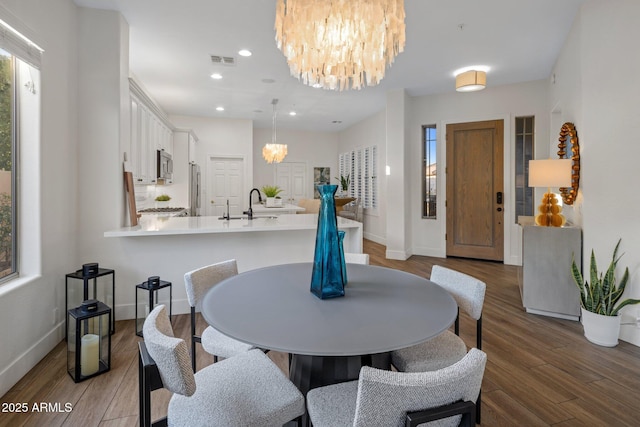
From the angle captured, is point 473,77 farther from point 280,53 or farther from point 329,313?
point 329,313

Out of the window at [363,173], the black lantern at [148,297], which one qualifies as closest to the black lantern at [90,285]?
the black lantern at [148,297]

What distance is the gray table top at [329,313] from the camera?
1134mm

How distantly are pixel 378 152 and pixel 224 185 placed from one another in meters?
3.71

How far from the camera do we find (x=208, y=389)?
1.31m

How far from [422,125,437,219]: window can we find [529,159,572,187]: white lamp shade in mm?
2602

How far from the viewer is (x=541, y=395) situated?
2.07 m

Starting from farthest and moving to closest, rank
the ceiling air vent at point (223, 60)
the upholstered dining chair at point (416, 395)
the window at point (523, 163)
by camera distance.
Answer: the window at point (523, 163), the ceiling air vent at point (223, 60), the upholstered dining chair at point (416, 395)

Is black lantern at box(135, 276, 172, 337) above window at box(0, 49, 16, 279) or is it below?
below

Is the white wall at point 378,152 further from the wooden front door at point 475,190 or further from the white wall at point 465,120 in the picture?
the wooden front door at point 475,190

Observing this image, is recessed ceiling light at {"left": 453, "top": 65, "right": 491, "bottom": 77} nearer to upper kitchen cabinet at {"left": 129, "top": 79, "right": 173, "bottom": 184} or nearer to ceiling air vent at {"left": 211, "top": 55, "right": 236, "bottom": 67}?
ceiling air vent at {"left": 211, "top": 55, "right": 236, "bottom": 67}

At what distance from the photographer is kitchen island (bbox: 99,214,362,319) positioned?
3.19m

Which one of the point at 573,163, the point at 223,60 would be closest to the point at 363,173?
the point at 223,60

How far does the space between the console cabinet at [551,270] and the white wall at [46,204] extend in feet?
13.8

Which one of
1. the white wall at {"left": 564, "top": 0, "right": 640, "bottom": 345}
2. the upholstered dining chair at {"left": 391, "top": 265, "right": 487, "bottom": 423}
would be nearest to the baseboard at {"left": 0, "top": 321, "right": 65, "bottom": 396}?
the upholstered dining chair at {"left": 391, "top": 265, "right": 487, "bottom": 423}
